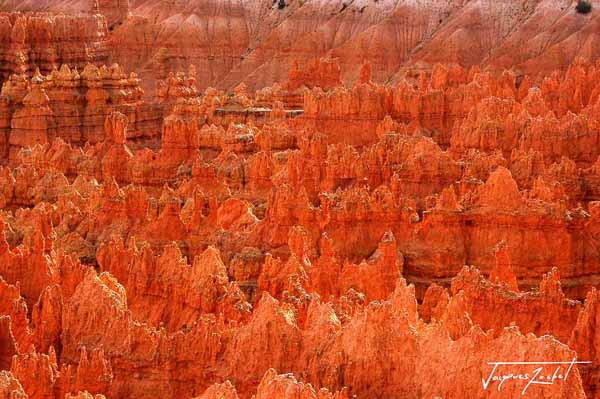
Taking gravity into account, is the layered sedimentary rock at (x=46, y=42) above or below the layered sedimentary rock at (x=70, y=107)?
above

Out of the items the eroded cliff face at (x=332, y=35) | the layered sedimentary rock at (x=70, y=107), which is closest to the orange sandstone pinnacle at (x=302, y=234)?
the layered sedimentary rock at (x=70, y=107)

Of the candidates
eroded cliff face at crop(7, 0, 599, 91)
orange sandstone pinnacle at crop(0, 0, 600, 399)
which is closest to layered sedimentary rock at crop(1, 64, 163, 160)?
orange sandstone pinnacle at crop(0, 0, 600, 399)

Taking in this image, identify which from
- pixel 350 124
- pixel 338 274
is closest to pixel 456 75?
pixel 350 124

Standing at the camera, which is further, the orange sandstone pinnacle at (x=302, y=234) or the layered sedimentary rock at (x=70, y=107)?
the layered sedimentary rock at (x=70, y=107)

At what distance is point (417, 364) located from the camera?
67.7ft

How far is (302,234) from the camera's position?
108 ft

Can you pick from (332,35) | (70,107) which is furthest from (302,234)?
(332,35)

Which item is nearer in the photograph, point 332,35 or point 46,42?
point 46,42

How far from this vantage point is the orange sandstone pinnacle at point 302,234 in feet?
69.5

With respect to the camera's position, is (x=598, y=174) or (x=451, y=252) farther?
(x=598, y=174)

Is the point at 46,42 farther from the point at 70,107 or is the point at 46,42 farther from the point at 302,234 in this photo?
the point at 302,234

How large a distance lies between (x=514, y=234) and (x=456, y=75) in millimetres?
29392

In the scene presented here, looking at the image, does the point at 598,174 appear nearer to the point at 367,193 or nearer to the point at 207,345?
the point at 367,193

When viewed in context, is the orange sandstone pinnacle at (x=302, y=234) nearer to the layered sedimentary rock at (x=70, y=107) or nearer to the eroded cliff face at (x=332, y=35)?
the layered sedimentary rock at (x=70, y=107)
